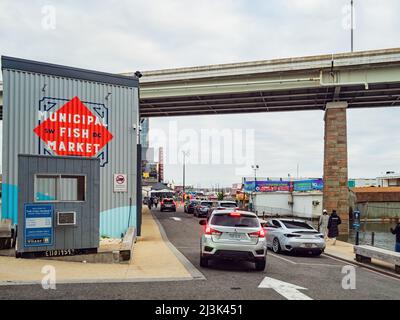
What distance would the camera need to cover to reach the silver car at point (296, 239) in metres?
16.3

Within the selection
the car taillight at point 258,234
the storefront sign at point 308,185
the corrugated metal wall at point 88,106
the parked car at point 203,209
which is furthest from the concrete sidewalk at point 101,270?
the storefront sign at point 308,185

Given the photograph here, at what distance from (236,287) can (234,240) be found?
90.1 inches

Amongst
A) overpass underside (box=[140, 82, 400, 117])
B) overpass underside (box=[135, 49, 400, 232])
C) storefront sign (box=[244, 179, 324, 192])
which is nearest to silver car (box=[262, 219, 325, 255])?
→ overpass underside (box=[135, 49, 400, 232])

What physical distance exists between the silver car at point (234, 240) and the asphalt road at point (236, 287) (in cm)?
46

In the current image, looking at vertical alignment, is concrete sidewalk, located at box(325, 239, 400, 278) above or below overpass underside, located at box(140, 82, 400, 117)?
below

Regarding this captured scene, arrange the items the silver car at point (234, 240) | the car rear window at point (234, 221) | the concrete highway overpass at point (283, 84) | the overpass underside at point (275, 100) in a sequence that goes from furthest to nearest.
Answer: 1. the overpass underside at point (275, 100)
2. the concrete highway overpass at point (283, 84)
3. the car rear window at point (234, 221)
4. the silver car at point (234, 240)

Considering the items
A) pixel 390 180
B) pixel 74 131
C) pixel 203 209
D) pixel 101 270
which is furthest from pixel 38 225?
pixel 390 180

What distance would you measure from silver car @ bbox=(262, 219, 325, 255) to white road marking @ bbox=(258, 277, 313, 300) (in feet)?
18.7

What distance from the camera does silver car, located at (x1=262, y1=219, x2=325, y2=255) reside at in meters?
16.3

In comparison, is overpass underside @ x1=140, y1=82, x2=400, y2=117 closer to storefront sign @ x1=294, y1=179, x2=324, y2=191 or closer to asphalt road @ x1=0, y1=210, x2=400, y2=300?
storefront sign @ x1=294, y1=179, x2=324, y2=191

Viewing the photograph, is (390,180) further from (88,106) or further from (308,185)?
(88,106)

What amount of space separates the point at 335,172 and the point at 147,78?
19.8 m

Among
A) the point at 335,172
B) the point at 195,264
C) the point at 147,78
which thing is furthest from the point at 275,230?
the point at 147,78

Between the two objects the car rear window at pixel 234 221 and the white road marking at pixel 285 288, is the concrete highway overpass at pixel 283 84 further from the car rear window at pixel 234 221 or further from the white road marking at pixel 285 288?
the white road marking at pixel 285 288
